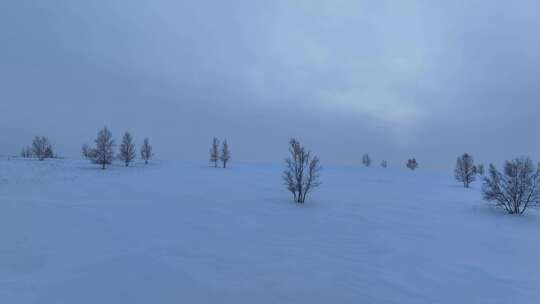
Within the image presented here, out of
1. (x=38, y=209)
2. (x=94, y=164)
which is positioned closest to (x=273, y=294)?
(x=38, y=209)

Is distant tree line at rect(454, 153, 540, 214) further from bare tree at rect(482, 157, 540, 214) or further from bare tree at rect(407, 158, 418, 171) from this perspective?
bare tree at rect(407, 158, 418, 171)

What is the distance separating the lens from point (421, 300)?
785 cm

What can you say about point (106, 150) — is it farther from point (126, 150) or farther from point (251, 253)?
point (251, 253)

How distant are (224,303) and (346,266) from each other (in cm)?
517

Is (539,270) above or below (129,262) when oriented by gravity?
below

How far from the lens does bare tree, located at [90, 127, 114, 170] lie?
139 feet

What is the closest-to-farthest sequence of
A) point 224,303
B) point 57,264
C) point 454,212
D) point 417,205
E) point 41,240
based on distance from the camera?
point 224,303
point 57,264
point 41,240
point 454,212
point 417,205

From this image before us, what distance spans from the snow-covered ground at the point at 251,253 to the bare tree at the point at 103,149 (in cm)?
2271

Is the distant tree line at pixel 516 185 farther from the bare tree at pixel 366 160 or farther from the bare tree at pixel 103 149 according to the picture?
the bare tree at pixel 366 160

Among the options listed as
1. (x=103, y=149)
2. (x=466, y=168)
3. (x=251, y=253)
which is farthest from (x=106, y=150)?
(x=466, y=168)

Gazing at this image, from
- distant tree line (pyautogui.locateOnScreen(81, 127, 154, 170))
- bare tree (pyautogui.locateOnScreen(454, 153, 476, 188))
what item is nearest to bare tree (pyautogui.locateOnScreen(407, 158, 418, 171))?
bare tree (pyautogui.locateOnScreen(454, 153, 476, 188))

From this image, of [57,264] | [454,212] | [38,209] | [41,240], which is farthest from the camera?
[454,212]

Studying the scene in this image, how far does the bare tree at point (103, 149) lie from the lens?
42.3 meters

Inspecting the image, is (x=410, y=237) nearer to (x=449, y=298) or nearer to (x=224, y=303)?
(x=449, y=298)
